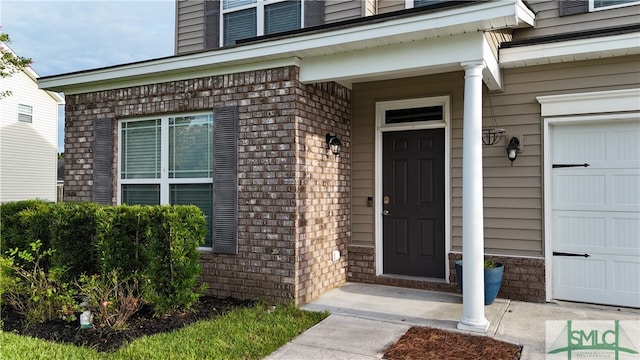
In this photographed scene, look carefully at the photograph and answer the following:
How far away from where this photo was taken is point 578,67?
472 centimetres

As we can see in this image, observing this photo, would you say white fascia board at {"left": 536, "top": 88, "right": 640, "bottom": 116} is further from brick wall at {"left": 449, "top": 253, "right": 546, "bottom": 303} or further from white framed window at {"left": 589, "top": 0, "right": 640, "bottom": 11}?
brick wall at {"left": 449, "top": 253, "right": 546, "bottom": 303}

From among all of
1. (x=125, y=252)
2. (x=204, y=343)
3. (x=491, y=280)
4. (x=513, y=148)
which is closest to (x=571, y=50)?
(x=513, y=148)

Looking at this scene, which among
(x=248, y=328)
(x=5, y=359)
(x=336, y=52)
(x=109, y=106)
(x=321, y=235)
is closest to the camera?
(x=5, y=359)

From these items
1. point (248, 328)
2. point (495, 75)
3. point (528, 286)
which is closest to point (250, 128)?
point (248, 328)

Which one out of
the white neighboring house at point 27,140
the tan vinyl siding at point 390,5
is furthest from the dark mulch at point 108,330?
the white neighboring house at point 27,140

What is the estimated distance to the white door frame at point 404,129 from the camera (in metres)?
5.30

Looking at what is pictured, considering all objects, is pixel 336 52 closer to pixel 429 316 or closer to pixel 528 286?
pixel 429 316

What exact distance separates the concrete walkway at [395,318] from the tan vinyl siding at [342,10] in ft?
12.2

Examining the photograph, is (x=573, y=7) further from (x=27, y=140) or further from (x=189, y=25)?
(x=27, y=140)

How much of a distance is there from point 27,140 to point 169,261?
14.5 metres

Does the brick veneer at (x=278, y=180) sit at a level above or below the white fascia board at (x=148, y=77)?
below

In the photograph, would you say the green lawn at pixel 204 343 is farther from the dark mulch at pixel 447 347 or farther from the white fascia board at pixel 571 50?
the white fascia board at pixel 571 50

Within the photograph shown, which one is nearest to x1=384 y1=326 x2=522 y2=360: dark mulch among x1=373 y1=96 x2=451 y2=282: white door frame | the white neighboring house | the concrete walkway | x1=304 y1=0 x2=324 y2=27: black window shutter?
the concrete walkway

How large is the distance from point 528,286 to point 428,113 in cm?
233
